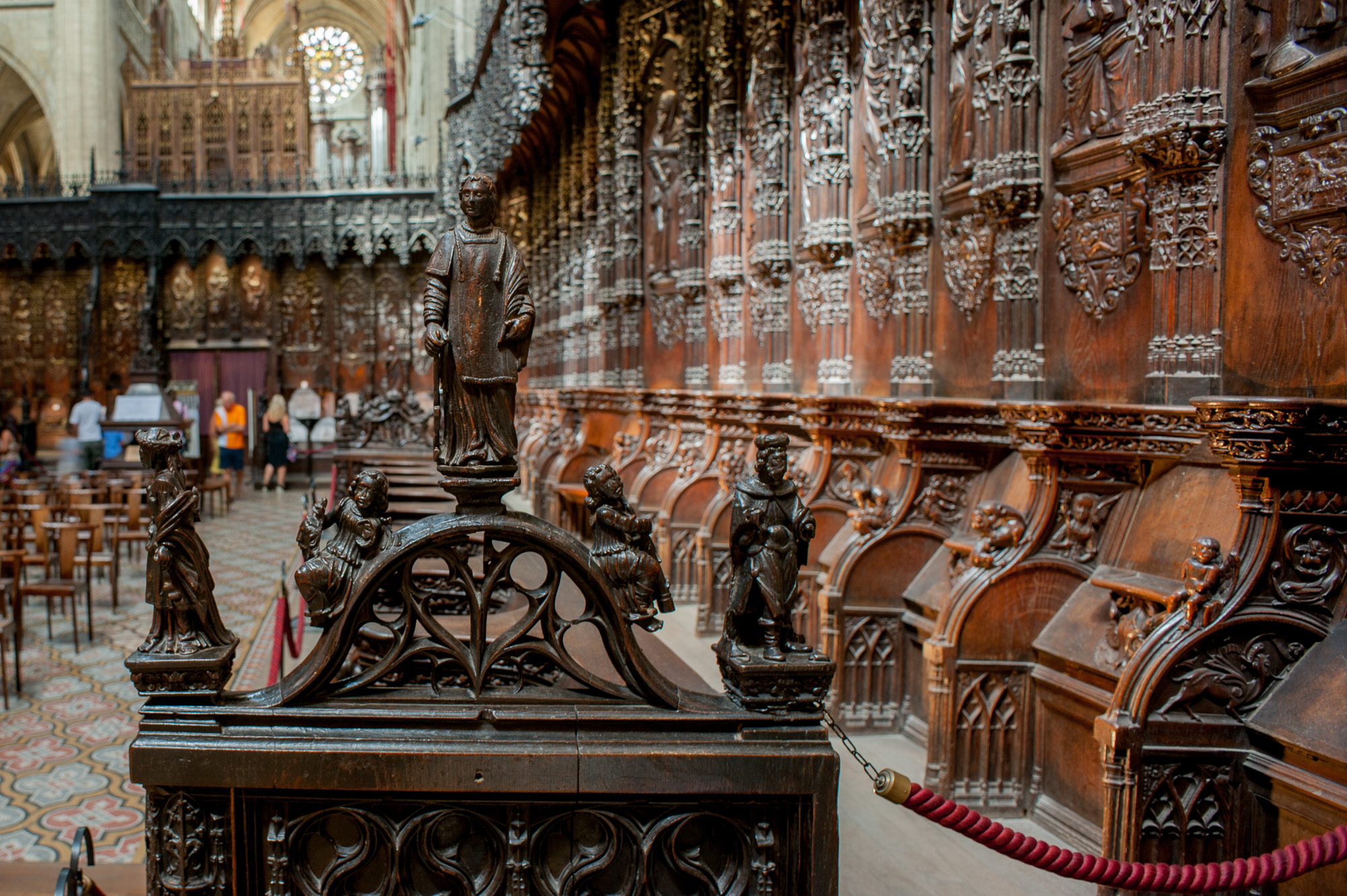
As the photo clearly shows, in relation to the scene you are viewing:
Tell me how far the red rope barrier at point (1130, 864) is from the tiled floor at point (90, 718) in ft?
11.5

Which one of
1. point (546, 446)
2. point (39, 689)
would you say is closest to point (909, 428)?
point (39, 689)

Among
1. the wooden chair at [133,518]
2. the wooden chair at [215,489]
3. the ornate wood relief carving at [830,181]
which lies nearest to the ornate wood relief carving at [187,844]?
the ornate wood relief carving at [830,181]

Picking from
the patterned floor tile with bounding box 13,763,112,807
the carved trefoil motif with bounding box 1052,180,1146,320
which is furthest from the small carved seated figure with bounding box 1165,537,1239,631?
the patterned floor tile with bounding box 13,763,112,807

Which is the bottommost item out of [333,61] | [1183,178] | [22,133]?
[1183,178]

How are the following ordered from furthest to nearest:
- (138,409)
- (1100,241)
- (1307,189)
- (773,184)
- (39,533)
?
(138,409) < (39,533) < (773,184) < (1100,241) < (1307,189)

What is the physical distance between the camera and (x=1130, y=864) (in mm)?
2277

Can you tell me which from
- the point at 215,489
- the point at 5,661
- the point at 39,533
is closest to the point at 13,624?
the point at 5,661

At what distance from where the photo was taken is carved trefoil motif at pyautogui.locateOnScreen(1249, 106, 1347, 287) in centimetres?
319

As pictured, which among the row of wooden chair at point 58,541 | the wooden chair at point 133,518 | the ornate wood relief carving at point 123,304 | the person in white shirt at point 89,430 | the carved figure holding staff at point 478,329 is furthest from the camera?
the ornate wood relief carving at point 123,304

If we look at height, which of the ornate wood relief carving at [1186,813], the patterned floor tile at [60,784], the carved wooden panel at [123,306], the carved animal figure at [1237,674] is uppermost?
the carved wooden panel at [123,306]

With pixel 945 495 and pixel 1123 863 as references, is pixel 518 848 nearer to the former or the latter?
pixel 1123 863

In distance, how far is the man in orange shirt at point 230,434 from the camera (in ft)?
54.1

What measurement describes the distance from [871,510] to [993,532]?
94 centimetres

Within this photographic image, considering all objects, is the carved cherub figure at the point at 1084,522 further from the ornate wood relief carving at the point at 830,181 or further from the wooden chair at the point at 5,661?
the wooden chair at the point at 5,661
